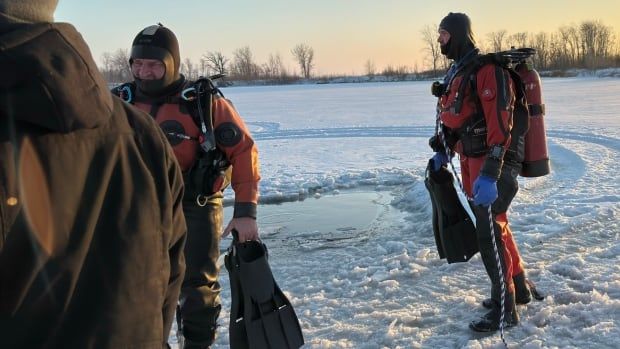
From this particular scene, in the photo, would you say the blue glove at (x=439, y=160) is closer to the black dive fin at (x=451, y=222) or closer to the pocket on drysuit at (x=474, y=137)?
the black dive fin at (x=451, y=222)

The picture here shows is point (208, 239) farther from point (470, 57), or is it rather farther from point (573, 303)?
point (573, 303)

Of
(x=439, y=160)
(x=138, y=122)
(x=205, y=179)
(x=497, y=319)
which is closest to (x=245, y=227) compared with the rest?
(x=205, y=179)

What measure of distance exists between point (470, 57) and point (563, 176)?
5.30m

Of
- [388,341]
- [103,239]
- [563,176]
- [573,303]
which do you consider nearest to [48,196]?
[103,239]

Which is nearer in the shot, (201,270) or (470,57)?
(201,270)

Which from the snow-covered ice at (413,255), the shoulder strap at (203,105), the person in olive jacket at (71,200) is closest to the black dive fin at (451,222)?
the snow-covered ice at (413,255)

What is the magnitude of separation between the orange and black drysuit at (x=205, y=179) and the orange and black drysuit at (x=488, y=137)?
4.36 ft

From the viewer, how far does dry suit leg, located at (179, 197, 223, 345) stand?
326cm

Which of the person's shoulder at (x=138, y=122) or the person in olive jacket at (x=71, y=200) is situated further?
the person's shoulder at (x=138, y=122)

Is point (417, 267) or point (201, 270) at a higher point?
point (201, 270)

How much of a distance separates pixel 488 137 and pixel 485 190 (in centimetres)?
32

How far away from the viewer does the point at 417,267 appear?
4.65 m

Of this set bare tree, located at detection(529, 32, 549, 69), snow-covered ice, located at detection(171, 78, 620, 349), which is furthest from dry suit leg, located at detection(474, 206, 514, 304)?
bare tree, located at detection(529, 32, 549, 69)

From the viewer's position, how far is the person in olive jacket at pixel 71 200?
3.48ft
